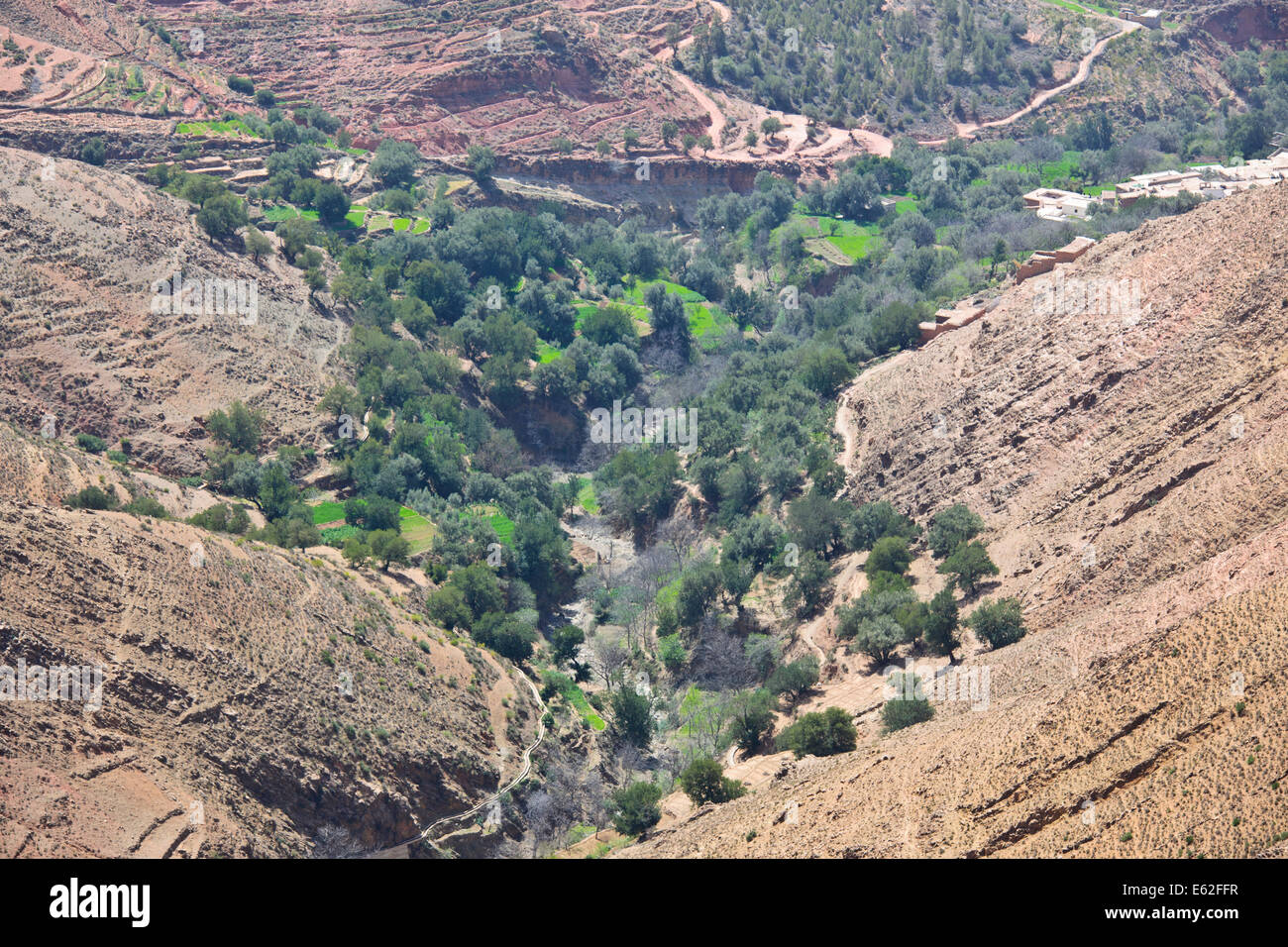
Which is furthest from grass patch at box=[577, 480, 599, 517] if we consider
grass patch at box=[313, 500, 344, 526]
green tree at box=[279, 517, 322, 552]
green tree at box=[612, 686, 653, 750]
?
green tree at box=[612, 686, 653, 750]

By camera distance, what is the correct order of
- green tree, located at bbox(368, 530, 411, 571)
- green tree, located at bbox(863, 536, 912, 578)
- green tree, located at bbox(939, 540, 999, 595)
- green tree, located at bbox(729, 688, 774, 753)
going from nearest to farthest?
1. green tree, located at bbox(729, 688, 774, 753)
2. green tree, located at bbox(939, 540, 999, 595)
3. green tree, located at bbox(863, 536, 912, 578)
4. green tree, located at bbox(368, 530, 411, 571)

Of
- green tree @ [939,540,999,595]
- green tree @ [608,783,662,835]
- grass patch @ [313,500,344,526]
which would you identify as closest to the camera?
green tree @ [608,783,662,835]

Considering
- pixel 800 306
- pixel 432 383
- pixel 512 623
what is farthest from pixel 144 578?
pixel 800 306

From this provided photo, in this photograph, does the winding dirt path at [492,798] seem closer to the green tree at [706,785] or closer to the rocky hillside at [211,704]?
the rocky hillside at [211,704]

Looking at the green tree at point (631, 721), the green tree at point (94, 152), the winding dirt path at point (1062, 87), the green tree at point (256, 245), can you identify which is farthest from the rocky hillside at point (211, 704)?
the winding dirt path at point (1062, 87)

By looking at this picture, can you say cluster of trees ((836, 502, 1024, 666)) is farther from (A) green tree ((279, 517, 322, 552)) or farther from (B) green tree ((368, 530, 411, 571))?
(A) green tree ((279, 517, 322, 552))

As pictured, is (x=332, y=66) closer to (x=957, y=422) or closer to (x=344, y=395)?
(x=344, y=395)

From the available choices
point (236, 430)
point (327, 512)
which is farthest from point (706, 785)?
point (236, 430)
